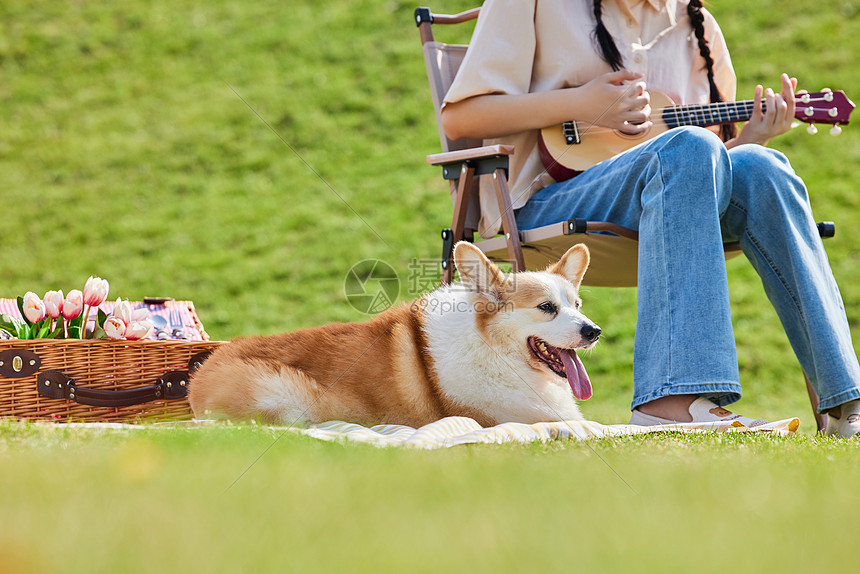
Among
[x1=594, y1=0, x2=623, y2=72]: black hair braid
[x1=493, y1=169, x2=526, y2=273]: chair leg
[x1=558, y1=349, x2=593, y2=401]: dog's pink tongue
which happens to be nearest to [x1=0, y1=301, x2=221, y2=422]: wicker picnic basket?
[x1=493, y1=169, x2=526, y2=273]: chair leg

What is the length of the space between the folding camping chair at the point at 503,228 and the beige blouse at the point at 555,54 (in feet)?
0.41

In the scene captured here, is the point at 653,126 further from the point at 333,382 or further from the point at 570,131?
the point at 333,382

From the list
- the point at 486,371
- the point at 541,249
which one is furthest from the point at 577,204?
the point at 486,371

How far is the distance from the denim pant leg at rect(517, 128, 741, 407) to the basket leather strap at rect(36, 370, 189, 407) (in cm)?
171

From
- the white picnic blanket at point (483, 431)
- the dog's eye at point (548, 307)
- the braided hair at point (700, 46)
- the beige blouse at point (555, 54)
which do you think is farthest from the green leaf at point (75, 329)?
the braided hair at point (700, 46)

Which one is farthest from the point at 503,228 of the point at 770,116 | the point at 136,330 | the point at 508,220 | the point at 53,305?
the point at 53,305

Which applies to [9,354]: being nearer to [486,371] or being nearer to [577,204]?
[486,371]

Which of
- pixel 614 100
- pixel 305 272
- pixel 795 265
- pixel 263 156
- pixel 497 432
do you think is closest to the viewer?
pixel 497 432

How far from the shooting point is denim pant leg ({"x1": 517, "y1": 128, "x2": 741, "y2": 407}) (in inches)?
82.1

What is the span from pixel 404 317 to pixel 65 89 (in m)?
7.61

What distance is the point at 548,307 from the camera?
97.7 inches

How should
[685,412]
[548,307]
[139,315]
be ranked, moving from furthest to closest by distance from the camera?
[139,315] → [548,307] → [685,412]

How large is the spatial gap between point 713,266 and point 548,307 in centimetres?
54

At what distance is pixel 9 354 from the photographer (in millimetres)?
2543
